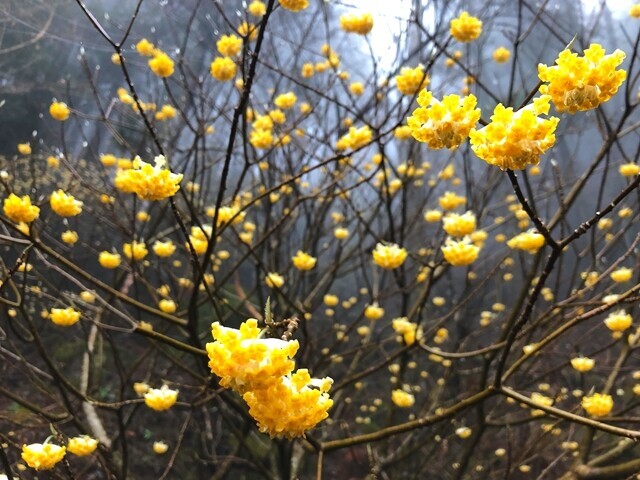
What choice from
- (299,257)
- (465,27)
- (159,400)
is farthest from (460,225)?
(159,400)

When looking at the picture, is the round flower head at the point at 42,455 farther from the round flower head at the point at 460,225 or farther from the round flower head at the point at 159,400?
the round flower head at the point at 460,225

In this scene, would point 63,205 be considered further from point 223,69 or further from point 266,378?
point 266,378

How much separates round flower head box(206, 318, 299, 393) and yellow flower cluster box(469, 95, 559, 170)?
412mm

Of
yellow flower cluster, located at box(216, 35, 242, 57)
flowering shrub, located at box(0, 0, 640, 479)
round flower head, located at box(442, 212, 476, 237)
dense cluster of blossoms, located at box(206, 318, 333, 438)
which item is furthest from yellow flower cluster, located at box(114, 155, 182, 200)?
yellow flower cluster, located at box(216, 35, 242, 57)

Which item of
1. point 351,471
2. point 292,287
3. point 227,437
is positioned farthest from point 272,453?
point 351,471

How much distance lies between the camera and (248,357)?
65cm

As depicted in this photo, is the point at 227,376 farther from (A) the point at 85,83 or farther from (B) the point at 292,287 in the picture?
(A) the point at 85,83

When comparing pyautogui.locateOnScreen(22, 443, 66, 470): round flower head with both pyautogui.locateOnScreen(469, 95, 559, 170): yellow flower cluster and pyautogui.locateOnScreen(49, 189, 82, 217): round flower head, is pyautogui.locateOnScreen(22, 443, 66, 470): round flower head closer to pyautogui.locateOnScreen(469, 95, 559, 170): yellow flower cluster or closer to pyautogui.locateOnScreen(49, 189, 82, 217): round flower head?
pyautogui.locateOnScreen(49, 189, 82, 217): round flower head

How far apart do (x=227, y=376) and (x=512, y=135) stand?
539mm

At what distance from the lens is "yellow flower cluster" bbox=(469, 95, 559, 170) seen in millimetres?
A: 701

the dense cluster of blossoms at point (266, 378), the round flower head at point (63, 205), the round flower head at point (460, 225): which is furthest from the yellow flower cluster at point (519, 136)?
the round flower head at point (63, 205)

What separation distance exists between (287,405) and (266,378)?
0.08 meters

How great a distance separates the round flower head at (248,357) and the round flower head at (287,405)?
43 mm

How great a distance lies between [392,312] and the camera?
12.0 metres
